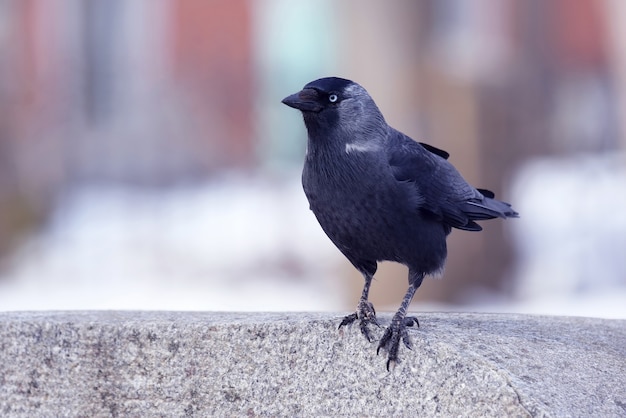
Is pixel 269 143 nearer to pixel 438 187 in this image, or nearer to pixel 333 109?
pixel 438 187

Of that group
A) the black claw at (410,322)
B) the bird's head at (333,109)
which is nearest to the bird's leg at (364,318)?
the black claw at (410,322)

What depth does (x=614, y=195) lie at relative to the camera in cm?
1027

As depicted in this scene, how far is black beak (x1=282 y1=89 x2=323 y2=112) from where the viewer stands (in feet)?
14.5

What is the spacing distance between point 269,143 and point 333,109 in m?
9.44

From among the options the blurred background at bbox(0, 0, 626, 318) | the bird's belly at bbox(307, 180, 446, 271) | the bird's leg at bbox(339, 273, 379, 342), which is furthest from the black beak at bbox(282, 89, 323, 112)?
the blurred background at bbox(0, 0, 626, 318)

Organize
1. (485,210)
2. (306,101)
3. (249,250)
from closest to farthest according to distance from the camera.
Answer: (306,101), (485,210), (249,250)

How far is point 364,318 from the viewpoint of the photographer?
13.9 feet

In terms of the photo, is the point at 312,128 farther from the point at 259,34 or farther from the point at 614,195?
the point at 259,34

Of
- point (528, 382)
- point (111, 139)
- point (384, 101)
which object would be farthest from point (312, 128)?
point (111, 139)

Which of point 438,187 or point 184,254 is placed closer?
point 438,187

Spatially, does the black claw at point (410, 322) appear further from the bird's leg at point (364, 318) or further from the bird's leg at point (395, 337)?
the bird's leg at point (364, 318)

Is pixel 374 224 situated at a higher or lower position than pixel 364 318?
higher

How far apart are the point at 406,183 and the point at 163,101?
930 centimetres

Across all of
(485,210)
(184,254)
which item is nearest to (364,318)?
(485,210)
